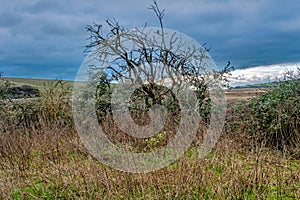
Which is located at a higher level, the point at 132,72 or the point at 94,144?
the point at 132,72

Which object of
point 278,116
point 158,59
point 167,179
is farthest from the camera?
point 158,59

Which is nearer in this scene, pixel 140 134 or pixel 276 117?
pixel 276 117

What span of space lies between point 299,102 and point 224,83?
117 inches

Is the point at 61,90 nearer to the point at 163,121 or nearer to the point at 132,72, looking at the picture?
the point at 132,72

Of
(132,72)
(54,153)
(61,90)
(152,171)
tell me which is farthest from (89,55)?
(152,171)

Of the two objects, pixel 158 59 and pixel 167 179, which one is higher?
pixel 158 59

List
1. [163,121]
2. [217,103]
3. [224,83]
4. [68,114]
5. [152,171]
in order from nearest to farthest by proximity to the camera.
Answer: [152,171] → [163,121] → [217,103] → [224,83] → [68,114]

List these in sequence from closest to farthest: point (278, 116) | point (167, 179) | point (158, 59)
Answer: point (167, 179)
point (278, 116)
point (158, 59)

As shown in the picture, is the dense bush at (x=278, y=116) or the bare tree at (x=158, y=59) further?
the bare tree at (x=158, y=59)

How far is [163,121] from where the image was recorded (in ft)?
24.2

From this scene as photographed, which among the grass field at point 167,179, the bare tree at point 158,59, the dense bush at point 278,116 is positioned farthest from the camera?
the bare tree at point 158,59

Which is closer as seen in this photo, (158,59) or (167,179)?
Answer: (167,179)

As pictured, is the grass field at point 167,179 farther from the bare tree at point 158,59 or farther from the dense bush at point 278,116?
the bare tree at point 158,59

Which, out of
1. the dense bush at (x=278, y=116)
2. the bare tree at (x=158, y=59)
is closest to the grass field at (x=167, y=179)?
the dense bush at (x=278, y=116)
